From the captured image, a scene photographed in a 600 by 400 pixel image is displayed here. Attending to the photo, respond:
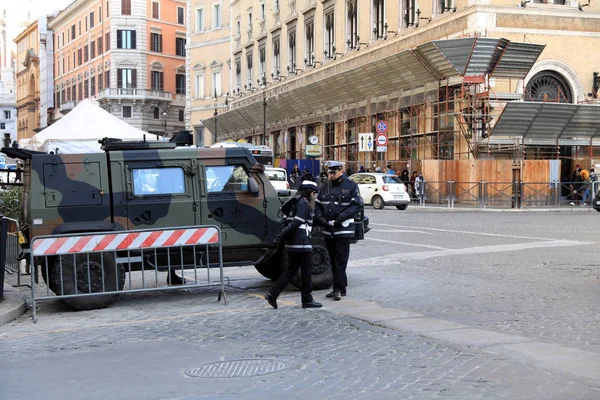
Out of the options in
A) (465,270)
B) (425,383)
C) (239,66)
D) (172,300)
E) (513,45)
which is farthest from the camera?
(239,66)

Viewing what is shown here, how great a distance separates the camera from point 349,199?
1085 cm

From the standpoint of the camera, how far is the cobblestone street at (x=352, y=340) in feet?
21.1

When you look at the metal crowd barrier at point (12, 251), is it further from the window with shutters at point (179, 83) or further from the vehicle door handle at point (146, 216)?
the window with shutters at point (179, 83)

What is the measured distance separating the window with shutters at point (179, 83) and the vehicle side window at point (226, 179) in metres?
80.1

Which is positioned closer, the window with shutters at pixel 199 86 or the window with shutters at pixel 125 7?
the window with shutters at pixel 199 86

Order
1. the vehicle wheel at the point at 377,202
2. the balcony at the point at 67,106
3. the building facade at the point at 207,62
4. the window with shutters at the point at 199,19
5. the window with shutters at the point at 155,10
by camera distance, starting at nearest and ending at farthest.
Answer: the vehicle wheel at the point at 377,202
the building facade at the point at 207,62
the window with shutters at the point at 199,19
the window with shutters at the point at 155,10
the balcony at the point at 67,106

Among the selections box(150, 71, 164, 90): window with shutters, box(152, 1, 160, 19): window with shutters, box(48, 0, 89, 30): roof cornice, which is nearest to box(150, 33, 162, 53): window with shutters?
box(152, 1, 160, 19): window with shutters

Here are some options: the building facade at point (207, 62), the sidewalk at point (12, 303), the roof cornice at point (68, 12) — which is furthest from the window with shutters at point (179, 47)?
the sidewalk at point (12, 303)

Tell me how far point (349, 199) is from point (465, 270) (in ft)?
12.5

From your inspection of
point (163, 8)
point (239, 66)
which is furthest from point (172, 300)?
point (163, 8)

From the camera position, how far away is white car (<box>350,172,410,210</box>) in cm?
3353

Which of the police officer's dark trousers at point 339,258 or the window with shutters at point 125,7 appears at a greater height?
the window with shutters at point 125,7

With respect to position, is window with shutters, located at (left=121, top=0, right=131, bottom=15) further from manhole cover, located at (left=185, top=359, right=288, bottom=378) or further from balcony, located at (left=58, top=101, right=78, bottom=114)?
manhole cover, located at (left=185, top=359, right=288, bottom=378)

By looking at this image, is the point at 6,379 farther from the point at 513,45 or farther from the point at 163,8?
the point at 163,8
